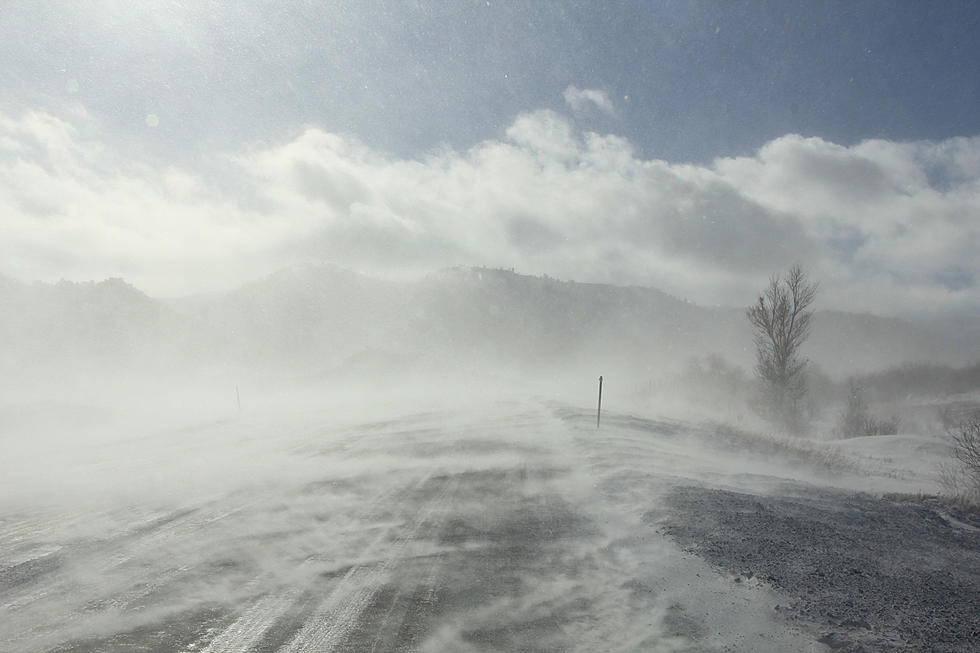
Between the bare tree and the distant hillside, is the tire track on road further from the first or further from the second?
the distant hillside

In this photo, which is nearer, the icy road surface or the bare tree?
the icy road surface

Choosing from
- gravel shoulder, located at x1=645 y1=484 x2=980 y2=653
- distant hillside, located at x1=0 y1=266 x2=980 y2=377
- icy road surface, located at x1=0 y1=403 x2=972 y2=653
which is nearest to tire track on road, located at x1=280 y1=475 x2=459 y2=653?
icy road surface, located at x1=0 y1=403 x2=972 y2=653

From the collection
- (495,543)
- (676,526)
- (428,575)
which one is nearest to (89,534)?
(428,575)

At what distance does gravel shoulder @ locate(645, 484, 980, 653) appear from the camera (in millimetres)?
4539

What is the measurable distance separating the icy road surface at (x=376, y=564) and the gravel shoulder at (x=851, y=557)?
24 centimetres

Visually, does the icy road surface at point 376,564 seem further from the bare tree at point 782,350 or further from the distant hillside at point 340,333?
the distant hillside at point 340,333

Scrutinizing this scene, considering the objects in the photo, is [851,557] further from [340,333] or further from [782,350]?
[340,333]

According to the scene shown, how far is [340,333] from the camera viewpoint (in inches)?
6496

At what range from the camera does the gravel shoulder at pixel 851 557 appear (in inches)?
179

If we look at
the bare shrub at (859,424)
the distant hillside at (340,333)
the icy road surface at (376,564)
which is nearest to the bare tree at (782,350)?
the bare shrub at (859,424)

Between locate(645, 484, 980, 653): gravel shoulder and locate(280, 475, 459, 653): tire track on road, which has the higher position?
locate(645, 484, 980, 653): gravel shoulder

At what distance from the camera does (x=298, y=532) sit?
24.1ft

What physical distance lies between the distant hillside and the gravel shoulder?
72.8 metres

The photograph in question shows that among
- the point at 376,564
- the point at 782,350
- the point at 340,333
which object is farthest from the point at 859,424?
the point at 340,333
